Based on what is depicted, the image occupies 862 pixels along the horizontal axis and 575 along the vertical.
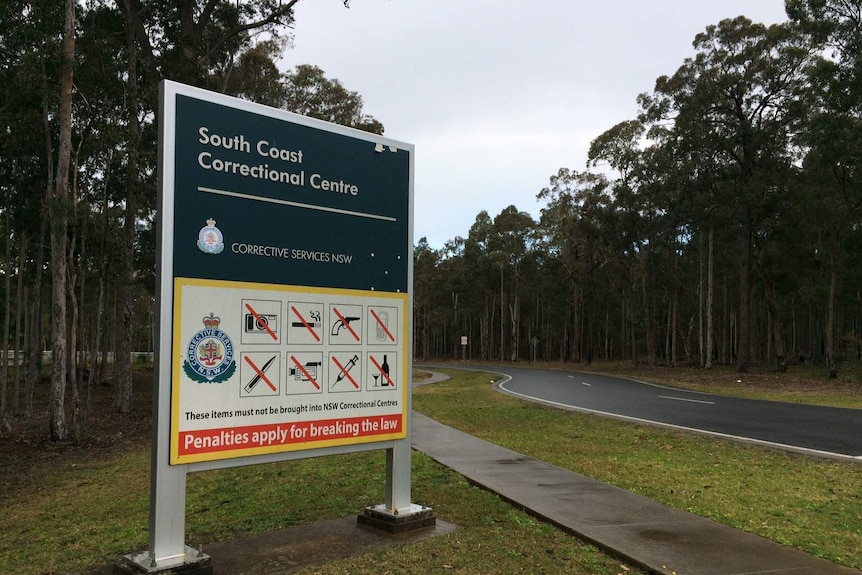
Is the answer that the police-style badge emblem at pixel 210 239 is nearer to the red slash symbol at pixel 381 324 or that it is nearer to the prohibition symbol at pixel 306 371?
the prohibition symbol at pixel 306 371

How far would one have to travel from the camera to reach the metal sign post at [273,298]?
470cm

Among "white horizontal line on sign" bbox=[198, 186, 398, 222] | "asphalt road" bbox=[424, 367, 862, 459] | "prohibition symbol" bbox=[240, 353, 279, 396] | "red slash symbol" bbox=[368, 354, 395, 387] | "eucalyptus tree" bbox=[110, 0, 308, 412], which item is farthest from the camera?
"eucalyptus tree" bbox=[110, 0, 308, 412]

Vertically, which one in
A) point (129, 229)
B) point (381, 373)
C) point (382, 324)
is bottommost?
point (381, 373)

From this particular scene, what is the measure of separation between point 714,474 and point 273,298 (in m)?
6.41

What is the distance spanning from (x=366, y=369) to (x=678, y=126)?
35781 millimetres

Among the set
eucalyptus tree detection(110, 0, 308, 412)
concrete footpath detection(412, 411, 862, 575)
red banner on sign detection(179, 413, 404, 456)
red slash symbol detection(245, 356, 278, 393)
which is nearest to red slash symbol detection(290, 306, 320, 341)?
red slash symbol detection(245, 356, 278, 393)

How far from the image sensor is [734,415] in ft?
51.5

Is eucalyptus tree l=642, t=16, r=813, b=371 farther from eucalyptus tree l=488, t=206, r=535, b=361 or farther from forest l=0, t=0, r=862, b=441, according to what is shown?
eucalyptus tree l=488, t=206, r=535, b=361

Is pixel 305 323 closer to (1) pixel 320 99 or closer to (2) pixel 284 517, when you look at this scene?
(2) pixel 284 517

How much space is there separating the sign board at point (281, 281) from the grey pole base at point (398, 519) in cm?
65

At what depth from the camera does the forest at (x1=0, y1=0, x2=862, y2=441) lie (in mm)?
15047

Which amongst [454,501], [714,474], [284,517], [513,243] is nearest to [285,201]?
[284,517]

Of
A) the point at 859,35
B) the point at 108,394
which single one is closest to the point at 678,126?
the point at 859,35

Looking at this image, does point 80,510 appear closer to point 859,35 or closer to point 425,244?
A: point 859,35
